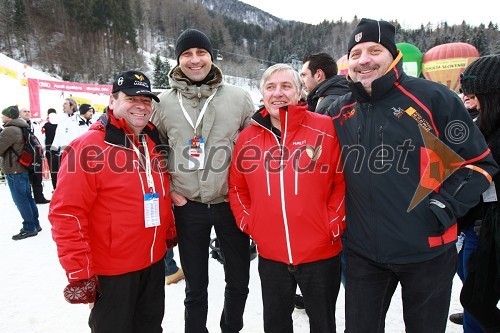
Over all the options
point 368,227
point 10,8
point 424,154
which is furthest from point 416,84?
point 10,8

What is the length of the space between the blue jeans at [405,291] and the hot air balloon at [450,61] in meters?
18.7

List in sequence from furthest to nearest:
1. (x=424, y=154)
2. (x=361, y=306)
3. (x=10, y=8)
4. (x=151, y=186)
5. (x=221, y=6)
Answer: (x=221, y=6) < (x=10, y=8) < (x=151, y=186) < (x=361, y=306) < (x=424, y=154)

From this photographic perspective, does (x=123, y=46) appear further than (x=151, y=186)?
Yes

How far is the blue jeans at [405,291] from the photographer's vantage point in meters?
1.62

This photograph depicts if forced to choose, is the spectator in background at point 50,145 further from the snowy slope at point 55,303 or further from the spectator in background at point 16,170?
the snowy slope at point 55,303

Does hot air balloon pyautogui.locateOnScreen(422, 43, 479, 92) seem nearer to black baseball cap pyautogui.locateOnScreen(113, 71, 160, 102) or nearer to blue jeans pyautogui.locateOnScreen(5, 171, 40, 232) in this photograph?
blue jeans pyautogui.locateOnScreen(5, 171, 40, 232)

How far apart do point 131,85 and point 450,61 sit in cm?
2017

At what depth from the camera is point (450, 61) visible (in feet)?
56.7

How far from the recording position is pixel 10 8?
3653cm

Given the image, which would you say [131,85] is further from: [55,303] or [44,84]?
[44,84]

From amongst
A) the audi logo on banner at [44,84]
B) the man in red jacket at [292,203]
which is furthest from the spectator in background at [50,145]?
the audi logo on banner at [44,84]

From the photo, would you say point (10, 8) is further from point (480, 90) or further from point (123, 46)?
point (480, 90)

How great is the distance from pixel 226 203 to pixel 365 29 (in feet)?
4.62
